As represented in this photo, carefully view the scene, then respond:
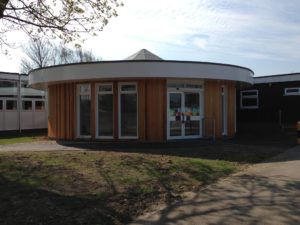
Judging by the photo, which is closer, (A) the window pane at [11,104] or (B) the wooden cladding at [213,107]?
(B) the wooden cladding at [213,107]

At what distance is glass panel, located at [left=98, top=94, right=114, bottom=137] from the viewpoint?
62.9ft

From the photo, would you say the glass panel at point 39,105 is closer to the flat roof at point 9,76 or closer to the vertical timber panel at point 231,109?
the flat roof at point 9,76

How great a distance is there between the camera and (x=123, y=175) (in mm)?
10031

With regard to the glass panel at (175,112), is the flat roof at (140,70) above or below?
→ above

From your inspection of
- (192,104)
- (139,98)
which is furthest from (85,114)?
(192,104)

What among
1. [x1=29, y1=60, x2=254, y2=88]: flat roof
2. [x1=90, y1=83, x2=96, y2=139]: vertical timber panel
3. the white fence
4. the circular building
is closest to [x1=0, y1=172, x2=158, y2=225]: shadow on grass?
[x1=29, y1=60, x2=254, y2=88]: flat roof

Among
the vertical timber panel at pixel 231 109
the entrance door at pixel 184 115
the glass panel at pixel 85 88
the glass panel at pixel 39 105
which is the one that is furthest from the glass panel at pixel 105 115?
the glass panel at pixel 39 105

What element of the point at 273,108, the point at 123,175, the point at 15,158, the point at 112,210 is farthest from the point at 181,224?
the point at 273,108

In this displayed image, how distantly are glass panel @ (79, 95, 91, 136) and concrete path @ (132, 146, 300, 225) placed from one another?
1031 centimetres

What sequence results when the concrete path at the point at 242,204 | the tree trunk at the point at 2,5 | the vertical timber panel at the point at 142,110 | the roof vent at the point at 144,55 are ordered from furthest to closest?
the roof vent at the point at 144,55 < the vertical timber panel at the point at 142,110 < the tree trunk at the point at 2,5 < the concrete path at the point at 242,204

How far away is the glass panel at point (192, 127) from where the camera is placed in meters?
19.6

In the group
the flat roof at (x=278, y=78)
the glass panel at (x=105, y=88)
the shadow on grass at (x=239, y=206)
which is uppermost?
the flat roof at (x=278, y=78)

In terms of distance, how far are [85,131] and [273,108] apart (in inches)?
705

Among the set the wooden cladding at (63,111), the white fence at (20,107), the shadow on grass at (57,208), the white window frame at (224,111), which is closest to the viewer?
the shadow on grass at (57,208)
